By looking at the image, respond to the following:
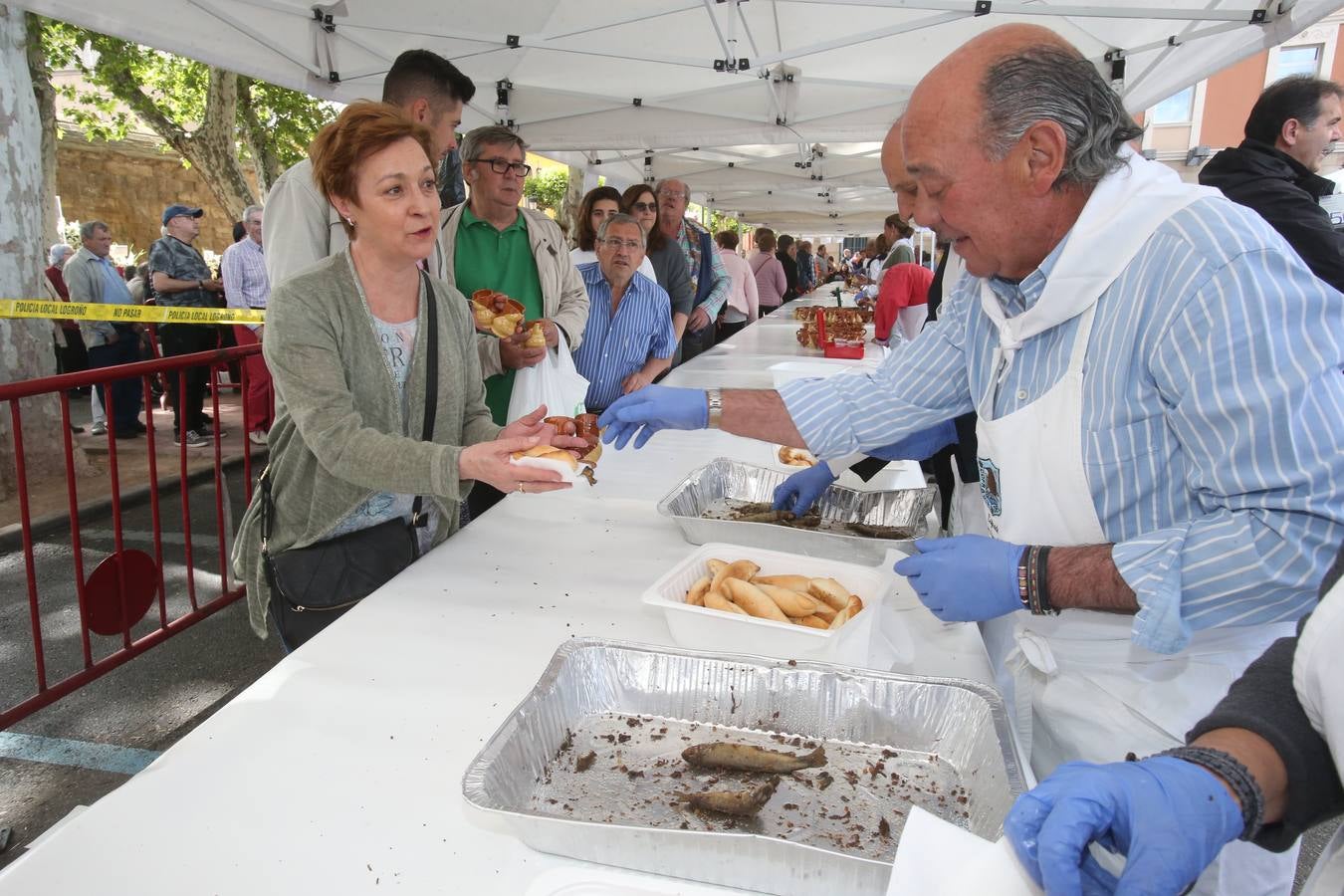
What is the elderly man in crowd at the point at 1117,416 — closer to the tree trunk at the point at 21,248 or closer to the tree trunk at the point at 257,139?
the tree trunk at the point at 21,248

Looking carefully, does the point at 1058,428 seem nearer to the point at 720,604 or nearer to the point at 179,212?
the point at 720,604

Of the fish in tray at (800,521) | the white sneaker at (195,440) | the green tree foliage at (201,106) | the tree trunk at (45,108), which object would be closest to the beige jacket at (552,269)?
the fish in tray at (800,521)

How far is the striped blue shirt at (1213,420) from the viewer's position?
46.5 inches

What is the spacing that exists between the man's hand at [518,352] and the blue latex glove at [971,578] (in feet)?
6.06

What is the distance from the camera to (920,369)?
2.13 meters

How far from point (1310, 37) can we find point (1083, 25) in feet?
84.5

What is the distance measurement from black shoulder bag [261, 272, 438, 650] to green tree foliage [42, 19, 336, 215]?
39.6 feet

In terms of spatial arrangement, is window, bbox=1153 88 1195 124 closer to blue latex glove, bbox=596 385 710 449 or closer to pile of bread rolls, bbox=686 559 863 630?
blue latex glove, bbox=596 385 710 449

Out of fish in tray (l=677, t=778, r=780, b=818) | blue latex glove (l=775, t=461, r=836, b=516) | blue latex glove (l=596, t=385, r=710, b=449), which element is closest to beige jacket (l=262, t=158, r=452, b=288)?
blue latex glove (l=596, t=385, r=710, b=449)

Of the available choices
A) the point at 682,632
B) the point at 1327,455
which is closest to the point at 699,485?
the point at 682,632

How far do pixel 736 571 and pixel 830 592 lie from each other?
0.23m

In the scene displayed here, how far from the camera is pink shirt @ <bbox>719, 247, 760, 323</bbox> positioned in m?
9.89

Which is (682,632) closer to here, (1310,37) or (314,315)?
(314,315)

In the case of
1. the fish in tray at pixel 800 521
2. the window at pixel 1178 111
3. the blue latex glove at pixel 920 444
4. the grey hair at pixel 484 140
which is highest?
the window at pixel 1178 111
